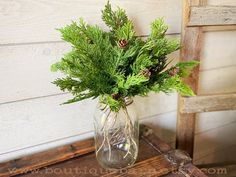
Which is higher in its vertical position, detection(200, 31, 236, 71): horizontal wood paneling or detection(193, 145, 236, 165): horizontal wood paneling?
detection(200, 31, 236, 71): horizontal wood paneling

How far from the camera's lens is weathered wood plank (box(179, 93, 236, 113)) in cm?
92

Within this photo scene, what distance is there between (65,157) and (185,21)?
1.97 ft

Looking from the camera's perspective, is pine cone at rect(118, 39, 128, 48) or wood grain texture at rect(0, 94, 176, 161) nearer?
pine cone at rect(118, 39, 128, 48)

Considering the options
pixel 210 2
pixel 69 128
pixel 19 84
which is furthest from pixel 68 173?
pixel 210 2

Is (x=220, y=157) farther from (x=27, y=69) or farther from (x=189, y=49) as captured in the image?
(x=27, y=69)

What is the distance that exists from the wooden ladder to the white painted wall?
8 cm

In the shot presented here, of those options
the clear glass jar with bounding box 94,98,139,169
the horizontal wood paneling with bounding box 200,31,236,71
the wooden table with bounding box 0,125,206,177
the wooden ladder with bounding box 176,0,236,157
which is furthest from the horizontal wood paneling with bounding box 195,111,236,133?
the clear glass jar with bounding box 94,98,139,169

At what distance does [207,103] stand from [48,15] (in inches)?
25.2

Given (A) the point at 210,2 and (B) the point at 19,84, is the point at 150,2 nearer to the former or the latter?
(A) the point at 210,2

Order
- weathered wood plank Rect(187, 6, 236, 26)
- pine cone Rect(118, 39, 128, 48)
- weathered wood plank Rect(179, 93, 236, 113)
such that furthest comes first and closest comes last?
weathered wood plank Rect(179, 93, 236, 113) < weathered wood plank Rect(187, 6, 236, 26) < pine cone Rect(118, 39, 128, 48)

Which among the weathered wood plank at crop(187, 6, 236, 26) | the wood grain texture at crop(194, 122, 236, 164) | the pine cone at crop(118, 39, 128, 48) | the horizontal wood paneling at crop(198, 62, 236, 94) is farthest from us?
the wood grain texture at crop(194, 122, 236, 164)

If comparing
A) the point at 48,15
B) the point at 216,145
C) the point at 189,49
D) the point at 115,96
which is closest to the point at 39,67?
the point at 48,15

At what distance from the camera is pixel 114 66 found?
0.62 metres

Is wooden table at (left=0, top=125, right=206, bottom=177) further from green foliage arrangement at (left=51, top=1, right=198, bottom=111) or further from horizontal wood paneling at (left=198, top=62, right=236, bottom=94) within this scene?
horizontal wood paneling at (left=198, top=62, right=236, bottom=94)
